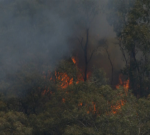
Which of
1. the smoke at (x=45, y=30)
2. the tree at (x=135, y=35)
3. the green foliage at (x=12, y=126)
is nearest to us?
the green foliage at (x=12, y=126)

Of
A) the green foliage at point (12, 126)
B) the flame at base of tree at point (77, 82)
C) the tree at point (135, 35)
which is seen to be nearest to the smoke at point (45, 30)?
the flame at base of tree at point (77, 82)

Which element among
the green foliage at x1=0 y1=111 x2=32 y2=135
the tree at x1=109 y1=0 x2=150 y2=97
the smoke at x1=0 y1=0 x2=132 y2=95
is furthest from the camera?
the smoke at x1=0 y1=0 x2=132 y2=95

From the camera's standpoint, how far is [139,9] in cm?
2062

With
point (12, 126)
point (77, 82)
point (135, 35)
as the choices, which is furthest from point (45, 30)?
point (12, 126)

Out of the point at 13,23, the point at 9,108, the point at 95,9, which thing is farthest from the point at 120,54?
the point at 9,108

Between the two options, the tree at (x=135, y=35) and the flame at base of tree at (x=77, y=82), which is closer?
the flame at base of tree at (x=77, y=82)

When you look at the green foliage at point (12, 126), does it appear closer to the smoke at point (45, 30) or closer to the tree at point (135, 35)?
the smoke at point (45, 30)

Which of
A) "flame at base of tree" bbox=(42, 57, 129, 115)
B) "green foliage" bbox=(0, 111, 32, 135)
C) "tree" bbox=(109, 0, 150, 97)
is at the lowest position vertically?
"green foliage" bbox=(0, 111, 32, 135)

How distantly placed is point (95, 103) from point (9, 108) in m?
5.61

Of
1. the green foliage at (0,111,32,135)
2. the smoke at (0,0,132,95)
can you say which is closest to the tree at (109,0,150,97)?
the smoke at (0,0,132,95)

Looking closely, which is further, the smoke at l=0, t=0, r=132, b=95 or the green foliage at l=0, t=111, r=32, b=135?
the smoke at l=0, t=0, r=132, b=95

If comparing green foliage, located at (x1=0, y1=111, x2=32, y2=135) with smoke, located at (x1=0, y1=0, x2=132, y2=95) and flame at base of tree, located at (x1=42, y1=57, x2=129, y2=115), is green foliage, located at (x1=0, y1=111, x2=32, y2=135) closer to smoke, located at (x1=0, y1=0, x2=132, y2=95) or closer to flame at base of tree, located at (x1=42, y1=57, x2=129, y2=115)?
flame at base of tree, located at (x1=42, y1=57, x2=129, y2=115)

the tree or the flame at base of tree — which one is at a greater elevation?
the tree

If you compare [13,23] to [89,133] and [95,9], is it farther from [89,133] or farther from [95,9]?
[89,133]
